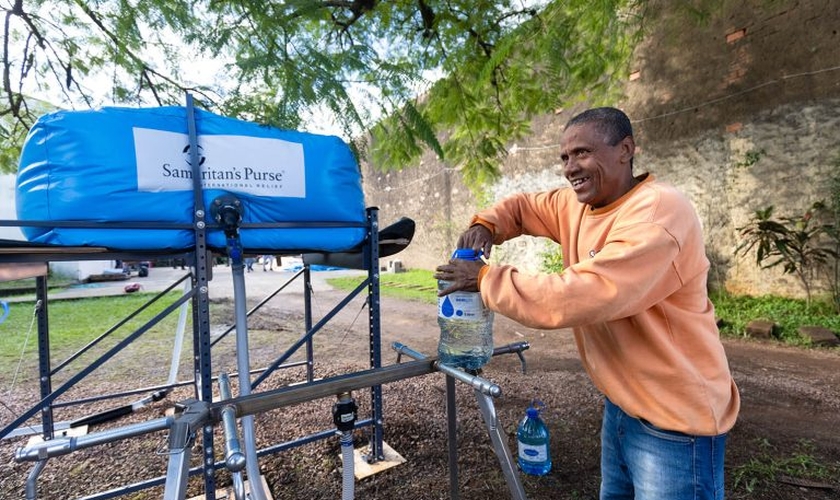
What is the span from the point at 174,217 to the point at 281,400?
113 cm

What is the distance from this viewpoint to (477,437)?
10.00 feet

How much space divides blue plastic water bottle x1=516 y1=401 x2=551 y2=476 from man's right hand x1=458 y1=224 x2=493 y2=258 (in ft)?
3.29

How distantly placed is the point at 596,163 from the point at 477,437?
2341 mm

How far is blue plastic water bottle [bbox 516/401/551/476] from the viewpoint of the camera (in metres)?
2.22

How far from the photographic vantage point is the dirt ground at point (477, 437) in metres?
2.52

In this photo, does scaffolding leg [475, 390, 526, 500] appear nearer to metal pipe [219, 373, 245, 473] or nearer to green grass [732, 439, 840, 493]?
metal pipe [219, 373, 245, 473]

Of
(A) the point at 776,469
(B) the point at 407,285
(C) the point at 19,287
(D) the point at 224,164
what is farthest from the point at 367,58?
(C) the point at 19,287

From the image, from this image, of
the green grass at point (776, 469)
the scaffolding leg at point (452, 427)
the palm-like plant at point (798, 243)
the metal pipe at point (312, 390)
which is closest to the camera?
the metal pipe at point (312, 390)

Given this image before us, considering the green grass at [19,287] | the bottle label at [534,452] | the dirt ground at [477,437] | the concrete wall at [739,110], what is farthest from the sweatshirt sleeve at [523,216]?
the green grass at [19,287]

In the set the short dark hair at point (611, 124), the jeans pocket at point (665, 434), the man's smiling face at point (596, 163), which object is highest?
the short dark hair at point (611, 124)

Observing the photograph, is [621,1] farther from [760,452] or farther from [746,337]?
[746,337]

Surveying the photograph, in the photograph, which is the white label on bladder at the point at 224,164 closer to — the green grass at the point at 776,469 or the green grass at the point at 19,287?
the green grass at the point at 776,469

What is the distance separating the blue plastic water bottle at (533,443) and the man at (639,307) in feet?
2.40

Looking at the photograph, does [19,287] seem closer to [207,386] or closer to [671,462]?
[207,386]
